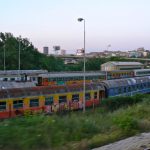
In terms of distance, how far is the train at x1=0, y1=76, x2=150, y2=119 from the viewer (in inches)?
939

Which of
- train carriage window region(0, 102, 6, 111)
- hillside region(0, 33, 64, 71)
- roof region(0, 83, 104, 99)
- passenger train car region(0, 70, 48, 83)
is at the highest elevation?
hillside region(0, 33, 64, 71)

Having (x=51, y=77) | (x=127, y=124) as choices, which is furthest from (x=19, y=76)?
(x=127, y=124)

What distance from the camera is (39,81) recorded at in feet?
144

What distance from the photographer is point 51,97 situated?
27.3 metres

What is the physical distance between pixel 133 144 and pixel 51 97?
20489mm

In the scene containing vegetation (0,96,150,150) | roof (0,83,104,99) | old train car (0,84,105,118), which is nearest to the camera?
vegetation (0,96,150,150)

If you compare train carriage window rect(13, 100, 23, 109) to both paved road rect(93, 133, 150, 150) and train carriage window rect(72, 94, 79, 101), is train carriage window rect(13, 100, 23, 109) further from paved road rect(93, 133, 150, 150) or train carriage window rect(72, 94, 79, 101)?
paved road rect(93, 133, 150, 150)

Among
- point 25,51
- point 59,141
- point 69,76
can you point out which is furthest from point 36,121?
point 25,51

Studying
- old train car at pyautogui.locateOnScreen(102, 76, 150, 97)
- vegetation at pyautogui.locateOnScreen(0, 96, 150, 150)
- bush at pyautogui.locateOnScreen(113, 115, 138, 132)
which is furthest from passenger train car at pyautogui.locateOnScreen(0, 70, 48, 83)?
bush at pyautogui.locateOnScreen(113, 115, 138, 132)

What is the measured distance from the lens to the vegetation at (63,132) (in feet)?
21.6

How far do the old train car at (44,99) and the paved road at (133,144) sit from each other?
16.3 meters

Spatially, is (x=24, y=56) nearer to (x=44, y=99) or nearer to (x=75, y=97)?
(x=75, y=97)

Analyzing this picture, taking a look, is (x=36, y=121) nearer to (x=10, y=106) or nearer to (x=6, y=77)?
(x=10, y=106)

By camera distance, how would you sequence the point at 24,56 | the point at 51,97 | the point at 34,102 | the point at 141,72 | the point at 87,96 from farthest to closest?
the point at 24,56 → the point at 141,72 → the point at 87,96 → the point at 51,97 → the point at 34,102
